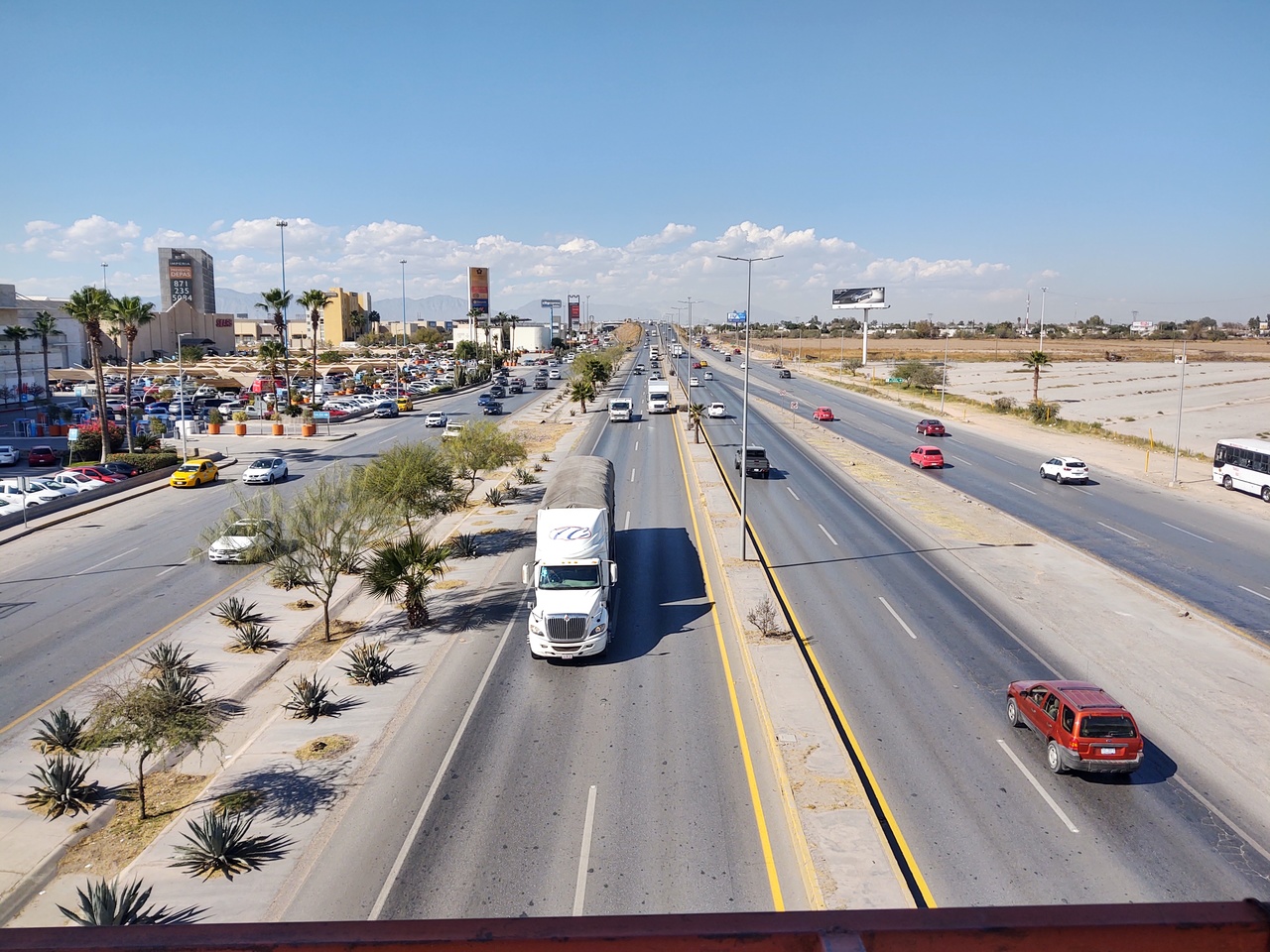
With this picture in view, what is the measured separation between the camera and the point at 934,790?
1611 centimetres

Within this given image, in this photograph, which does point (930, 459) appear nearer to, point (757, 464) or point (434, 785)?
point (757, 464)

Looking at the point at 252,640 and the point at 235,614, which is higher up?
the point at 235,614

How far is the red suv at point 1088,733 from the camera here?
16.2 metres

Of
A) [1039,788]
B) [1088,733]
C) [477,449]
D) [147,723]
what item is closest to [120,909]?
[147,723]

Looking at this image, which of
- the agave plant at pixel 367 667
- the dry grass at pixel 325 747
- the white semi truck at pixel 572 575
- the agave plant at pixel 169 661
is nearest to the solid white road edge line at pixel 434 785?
the white semi truck at pixel 572 575

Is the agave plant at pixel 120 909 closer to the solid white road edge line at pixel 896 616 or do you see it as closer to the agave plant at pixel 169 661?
the agave plant at pixel 169 661

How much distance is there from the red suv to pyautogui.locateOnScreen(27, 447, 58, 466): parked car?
2276 inches

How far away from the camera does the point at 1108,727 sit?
1627 cm

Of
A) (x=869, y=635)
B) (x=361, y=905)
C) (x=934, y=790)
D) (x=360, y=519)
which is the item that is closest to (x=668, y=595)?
(x=869, y=635)

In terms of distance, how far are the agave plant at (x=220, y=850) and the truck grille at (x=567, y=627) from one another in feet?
27.9

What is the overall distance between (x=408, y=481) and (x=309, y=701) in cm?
1098

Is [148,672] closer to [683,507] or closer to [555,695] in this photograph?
[555,695]

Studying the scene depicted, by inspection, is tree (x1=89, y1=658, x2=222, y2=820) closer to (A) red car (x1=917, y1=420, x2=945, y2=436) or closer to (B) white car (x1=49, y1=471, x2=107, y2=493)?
(B) white car (x1=49, y1=471, x2=107, y2=493)

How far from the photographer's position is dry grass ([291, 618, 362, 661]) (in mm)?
23719
